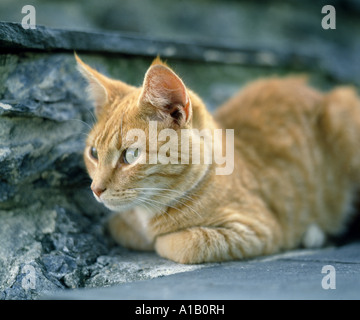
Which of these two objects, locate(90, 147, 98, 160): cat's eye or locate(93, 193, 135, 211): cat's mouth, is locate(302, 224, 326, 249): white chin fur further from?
locate(90, 147, 98, 160): cat's eye

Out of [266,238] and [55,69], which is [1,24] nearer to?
[55,69]

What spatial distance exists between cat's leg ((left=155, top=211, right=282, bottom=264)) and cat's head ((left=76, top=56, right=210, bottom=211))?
0.20 m

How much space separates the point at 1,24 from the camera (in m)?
2.18

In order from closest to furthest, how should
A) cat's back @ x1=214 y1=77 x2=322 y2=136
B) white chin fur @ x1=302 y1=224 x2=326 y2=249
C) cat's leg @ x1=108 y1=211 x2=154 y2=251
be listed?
cat's leg @ x1=108 y1=211 x2=154 y2=251
white chin fur @ x1=302 y1=224 x2=326 y2=249
cat's back @ x1=214 y1=77 x2=322 y2=136

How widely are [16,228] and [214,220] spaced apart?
101 centimetres

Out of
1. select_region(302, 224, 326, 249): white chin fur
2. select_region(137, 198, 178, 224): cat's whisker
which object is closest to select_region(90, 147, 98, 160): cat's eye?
select_region(137, 198, 178, 224): cat's whisker

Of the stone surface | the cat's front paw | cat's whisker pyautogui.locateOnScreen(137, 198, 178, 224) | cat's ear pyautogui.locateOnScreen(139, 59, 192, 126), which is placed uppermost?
cat's ear pyautogui.locateOnScreen(139, 59, 192, 126)

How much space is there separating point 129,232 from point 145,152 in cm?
64

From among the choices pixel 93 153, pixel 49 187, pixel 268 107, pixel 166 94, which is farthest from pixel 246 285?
pixel 268 107

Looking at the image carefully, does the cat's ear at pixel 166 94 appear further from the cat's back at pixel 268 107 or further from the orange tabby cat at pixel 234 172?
the cat's back at pixel 268 107

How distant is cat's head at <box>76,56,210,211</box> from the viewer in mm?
2062

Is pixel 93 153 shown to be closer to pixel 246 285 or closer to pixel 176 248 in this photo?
pixel 176 248
